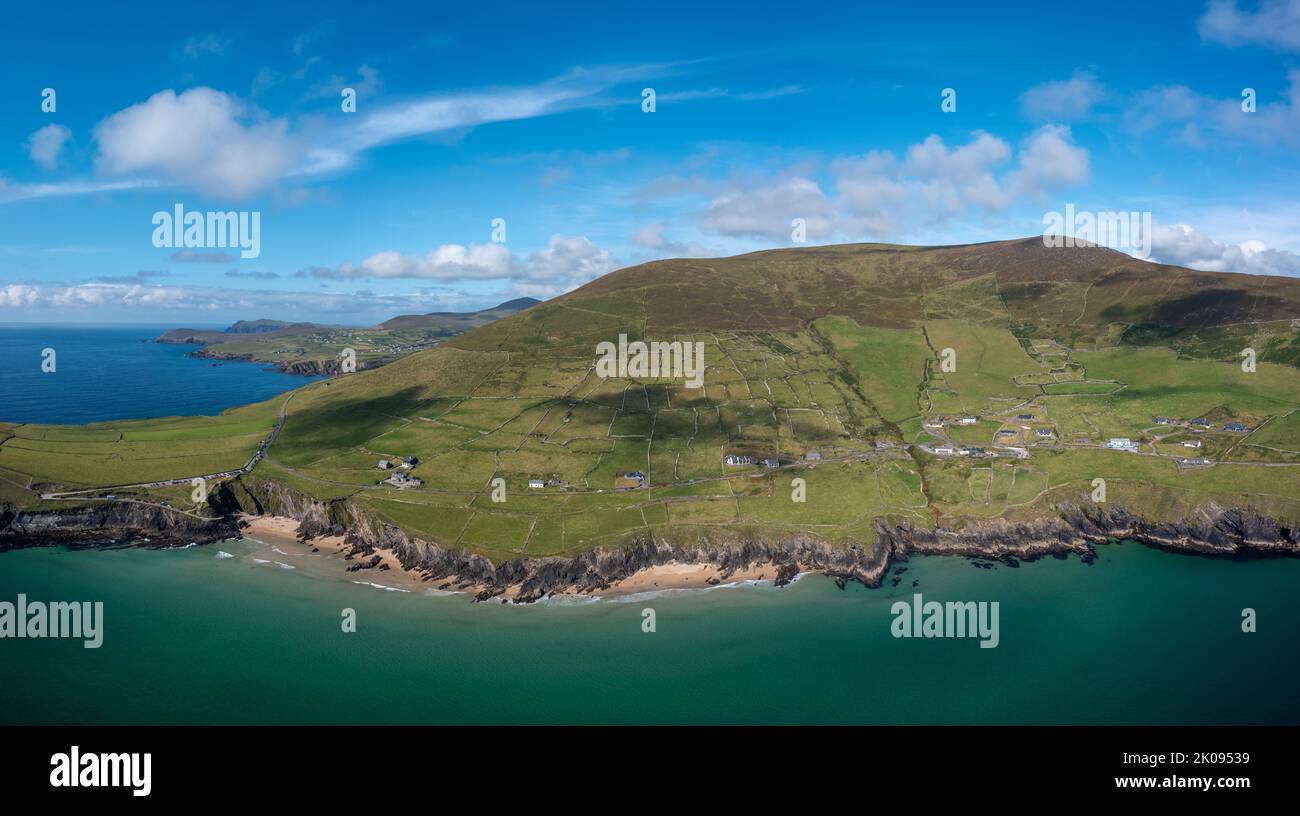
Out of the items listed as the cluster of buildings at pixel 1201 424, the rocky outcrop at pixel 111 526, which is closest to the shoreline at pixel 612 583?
the rocky outcrop at pixel 111 526

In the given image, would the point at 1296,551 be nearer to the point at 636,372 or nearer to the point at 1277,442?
the point at 1277,442

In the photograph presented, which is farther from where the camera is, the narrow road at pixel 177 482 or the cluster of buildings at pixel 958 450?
the cluster of buildings at pixel 958 450

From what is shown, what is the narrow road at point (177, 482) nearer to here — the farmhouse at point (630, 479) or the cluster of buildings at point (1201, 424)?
the farmhouse at point (630, 479)

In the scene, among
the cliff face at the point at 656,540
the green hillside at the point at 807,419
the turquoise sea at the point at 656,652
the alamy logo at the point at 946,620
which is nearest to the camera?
the turquoise sea at the point at 656,652

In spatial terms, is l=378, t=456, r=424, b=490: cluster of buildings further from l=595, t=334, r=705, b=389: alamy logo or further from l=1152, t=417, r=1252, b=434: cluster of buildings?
l=1152, t=417, r=1252, b=434: cluster of buildings

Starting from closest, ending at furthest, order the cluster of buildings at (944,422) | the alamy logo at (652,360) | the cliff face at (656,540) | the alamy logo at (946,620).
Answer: the alamy logo at (946,620)
the cliff face at (656,540)
the cluster of buildings at (944,422)
the alamy logo at (652,360)

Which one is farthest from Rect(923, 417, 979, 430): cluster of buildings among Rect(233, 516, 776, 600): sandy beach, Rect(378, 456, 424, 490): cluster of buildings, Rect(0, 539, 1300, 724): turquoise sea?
Rect(378, 456, 424, 490): cluster of buildings
